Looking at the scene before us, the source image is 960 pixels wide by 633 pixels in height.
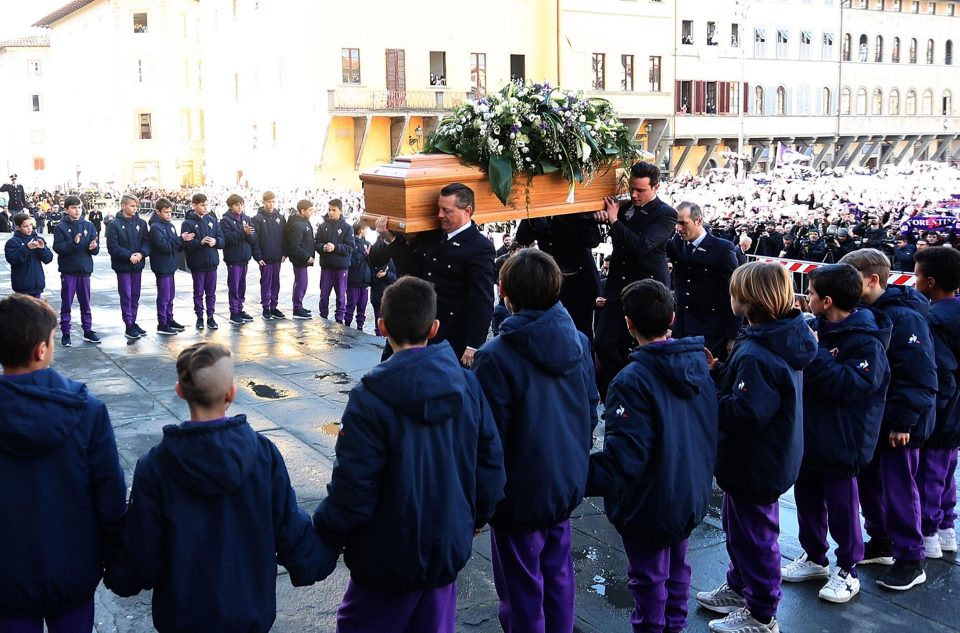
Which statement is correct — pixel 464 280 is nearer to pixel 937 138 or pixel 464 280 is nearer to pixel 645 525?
pixel 645 525

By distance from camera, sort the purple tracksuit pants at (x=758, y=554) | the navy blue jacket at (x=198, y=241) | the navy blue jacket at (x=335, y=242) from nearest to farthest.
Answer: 1. the purple tracksuit pants at (x=758, y=554)
2. the navy blue jacket at (x=198, y=241)
3. the navy blue jacket at (x=335, y=242)

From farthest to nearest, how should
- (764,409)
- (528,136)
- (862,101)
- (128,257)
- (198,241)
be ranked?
(862,101), (198,241), (128,257), (528,136), (764,409)

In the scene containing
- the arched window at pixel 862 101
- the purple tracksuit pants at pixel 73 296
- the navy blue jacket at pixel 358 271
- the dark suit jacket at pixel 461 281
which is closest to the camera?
the dark suit jacket at pixel 461 281

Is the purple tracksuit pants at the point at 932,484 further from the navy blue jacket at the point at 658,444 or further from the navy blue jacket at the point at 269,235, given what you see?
the navy blue jacket at the point at 269,235

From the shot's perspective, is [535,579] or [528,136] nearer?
[535,579]

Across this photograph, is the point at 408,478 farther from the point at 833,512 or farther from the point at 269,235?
the point at 269,235

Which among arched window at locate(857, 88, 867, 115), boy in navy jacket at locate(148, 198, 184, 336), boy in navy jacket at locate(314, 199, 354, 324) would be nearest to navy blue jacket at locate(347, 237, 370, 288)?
boy in navy jacket at locate(314, 199, 354, 324)

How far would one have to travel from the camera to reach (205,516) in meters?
3.25

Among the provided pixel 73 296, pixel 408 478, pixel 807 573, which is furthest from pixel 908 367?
pixel 73 296

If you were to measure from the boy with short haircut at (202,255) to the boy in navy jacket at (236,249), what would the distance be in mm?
269

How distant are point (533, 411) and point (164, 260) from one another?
10507 mm

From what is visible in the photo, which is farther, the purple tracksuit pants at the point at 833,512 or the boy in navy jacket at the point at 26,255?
the boy in navy jacket at the point at 26,255

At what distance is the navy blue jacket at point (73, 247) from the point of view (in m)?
12.7

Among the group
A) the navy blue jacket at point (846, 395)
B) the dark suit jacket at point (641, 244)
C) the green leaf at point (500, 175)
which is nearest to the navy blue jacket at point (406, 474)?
the navy blue jacket at point (846, 395)
